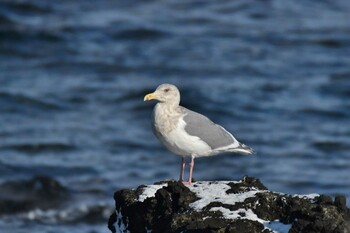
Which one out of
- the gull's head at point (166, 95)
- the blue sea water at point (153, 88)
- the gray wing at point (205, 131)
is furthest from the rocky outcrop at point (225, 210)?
the blue sea water at point (153, 88)

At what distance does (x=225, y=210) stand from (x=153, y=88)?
13.4 metres

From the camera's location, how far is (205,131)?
8.16 meters

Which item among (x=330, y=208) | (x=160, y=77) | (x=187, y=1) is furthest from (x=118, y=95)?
(x=330, y=208)

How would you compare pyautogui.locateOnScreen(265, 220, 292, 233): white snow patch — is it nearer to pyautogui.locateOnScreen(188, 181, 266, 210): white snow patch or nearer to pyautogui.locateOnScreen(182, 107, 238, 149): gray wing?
pyautogui.locateOnScreen(188, 181, 266, 210): white snow patch

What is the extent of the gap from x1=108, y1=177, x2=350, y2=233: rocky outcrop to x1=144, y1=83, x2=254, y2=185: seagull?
18.5 inches

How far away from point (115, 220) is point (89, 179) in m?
7.24

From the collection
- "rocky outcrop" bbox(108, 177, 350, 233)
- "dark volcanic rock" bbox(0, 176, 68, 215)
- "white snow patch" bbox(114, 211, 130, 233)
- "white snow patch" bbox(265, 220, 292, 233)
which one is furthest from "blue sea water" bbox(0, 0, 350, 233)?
"white snow patch" bbox(265, 220, 292, 233)

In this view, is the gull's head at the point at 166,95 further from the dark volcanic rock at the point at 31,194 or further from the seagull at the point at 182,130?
the dark volcanic rock at the point at 31,194

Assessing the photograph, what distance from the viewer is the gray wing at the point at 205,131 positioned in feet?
26.4

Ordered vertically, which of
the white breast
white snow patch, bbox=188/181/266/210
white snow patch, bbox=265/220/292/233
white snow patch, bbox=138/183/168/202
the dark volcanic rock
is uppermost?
the white breast

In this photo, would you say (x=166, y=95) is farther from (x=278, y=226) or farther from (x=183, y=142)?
(x=278, y=226)

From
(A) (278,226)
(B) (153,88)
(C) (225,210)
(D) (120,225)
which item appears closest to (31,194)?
(B) (153,88)

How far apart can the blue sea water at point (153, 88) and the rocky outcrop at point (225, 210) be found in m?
4.95

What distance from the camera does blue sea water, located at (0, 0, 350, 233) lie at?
15266mm
